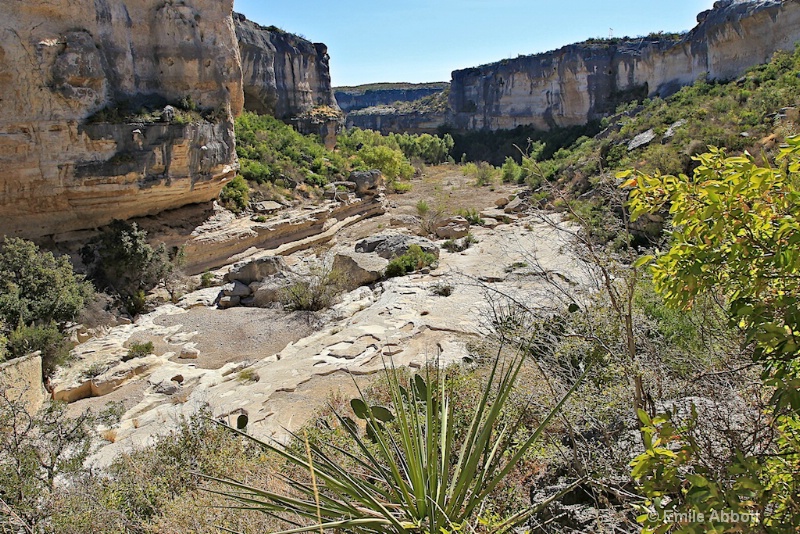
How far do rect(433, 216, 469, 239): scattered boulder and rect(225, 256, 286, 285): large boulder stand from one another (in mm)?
6332

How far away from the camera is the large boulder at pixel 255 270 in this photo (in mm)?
A: 12109

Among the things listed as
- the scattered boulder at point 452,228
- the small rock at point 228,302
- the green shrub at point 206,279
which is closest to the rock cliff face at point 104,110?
the green shrub at point 206,279

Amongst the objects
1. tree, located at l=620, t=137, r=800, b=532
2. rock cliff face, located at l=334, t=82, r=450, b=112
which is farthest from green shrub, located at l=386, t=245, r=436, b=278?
rock cliff face, located at l=334, t=82, r=450, b=112

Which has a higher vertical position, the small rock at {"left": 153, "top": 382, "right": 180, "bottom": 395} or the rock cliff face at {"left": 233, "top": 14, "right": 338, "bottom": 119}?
the rock cliff face at {"left": 233, "top": 14, "right": 338, "bottom": 119}

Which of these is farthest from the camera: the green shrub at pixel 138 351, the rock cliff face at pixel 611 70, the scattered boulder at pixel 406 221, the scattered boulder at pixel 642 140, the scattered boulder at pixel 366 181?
the rock cliff face at pixel 611 70

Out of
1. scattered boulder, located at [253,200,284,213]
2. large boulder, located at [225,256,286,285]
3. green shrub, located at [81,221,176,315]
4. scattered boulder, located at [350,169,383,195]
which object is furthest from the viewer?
scattered boulder, located at [350,169,383,195]

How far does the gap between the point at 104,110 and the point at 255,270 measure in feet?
16.3

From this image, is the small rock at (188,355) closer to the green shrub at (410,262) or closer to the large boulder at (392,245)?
the green shrub at (410,262)

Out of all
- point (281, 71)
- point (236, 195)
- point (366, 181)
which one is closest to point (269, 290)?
point (236, 195)

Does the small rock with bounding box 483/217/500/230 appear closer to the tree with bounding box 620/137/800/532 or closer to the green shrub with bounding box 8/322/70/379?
the green shrub with bounding box 8/322/70/379

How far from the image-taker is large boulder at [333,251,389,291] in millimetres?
12197

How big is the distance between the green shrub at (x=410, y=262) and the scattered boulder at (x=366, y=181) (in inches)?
335

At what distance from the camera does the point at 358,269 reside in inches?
486

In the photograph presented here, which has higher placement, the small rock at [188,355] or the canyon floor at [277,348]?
the canyon floor at [277,348]
